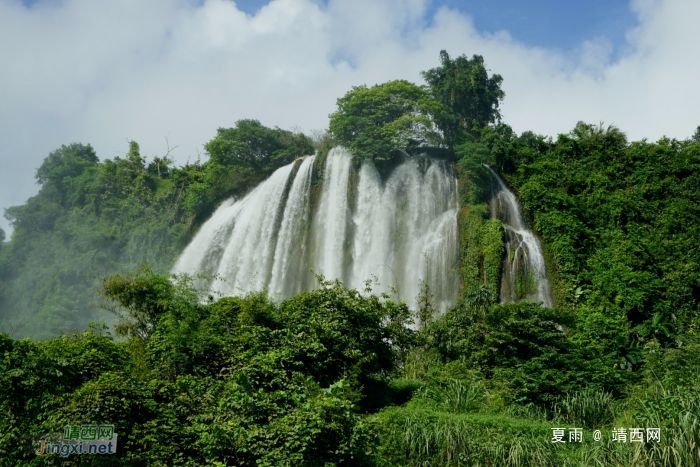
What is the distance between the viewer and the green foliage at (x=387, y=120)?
27.8m

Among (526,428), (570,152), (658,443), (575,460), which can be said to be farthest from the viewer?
(570,152)

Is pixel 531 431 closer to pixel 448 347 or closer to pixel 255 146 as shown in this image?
pixel 448 347

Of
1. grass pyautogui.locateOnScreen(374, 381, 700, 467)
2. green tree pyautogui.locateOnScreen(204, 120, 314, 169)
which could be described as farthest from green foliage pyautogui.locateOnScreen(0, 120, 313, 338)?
grass pyautogui.locateOnScreen(374, 381, 700, 467)

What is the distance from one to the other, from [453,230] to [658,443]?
15736 millimetres

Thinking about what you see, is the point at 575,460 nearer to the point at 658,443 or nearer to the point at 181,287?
the point at 658,443

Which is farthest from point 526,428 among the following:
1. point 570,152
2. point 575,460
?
point 570,152

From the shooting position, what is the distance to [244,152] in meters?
34.5

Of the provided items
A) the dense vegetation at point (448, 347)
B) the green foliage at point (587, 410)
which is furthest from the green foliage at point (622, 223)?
the green foliage at point (587, 410)

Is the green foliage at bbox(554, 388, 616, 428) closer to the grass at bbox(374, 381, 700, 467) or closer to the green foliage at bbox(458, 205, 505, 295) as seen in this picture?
→ the grass at bbox(374, 381, 700, 467)

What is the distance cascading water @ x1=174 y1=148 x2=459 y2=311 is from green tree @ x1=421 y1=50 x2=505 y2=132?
5.50 m

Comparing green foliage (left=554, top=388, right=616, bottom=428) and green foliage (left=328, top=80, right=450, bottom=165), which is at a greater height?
green foliage (left=328, top=80, right=450, bottom=165)

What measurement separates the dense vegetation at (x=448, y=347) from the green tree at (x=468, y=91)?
10 cm

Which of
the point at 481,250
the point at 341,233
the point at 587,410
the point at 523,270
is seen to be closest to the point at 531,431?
the point at 587,410

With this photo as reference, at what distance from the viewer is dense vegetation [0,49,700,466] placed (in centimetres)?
871
